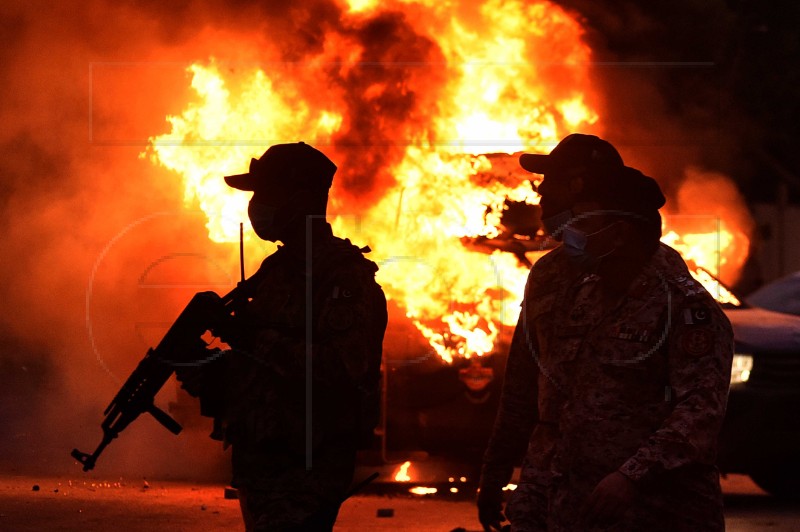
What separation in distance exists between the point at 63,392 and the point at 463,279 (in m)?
7.43

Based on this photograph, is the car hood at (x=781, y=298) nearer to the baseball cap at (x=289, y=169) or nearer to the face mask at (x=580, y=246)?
the baseball cap at (x=289, y=169)

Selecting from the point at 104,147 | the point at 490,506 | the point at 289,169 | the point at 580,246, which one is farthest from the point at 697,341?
the point at 104,147

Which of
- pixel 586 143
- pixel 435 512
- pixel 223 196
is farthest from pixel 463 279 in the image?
pixel 586 143

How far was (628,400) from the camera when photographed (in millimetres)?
4551

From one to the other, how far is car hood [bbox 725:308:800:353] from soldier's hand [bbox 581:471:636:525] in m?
6.43

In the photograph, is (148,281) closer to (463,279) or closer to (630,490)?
(463,279)

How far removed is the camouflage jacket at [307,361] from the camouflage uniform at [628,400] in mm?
486

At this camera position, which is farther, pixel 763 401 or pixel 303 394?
pixel 763 401

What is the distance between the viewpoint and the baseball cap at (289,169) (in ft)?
16.9

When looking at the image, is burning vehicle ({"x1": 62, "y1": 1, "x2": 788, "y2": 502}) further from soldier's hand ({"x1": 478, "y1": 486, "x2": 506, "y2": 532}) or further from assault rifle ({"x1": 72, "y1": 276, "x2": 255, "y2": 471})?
soldier's hand ({"x1": 478, "y1": 486, "x2": 506, "y2": 532})

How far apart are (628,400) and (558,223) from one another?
0.60m

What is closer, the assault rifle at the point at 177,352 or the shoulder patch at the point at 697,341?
the shoulder patch at the point at 697,341

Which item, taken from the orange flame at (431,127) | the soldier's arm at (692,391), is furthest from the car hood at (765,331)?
the soldier's arm at (692,391)

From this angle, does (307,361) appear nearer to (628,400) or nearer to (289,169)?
(289,169)
